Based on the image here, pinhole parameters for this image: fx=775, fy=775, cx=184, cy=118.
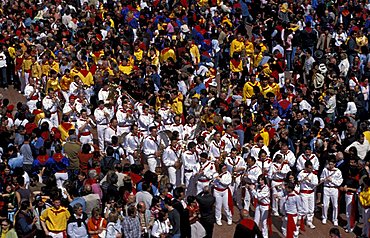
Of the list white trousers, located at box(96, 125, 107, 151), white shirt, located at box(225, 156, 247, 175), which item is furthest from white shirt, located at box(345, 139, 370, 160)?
white trousers, located at box(96, 125, 107, 151)

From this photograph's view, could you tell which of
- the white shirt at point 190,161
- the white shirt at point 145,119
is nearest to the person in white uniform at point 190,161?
the white shirt at point 190,161

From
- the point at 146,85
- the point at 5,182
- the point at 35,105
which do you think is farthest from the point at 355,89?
the point at 5,182

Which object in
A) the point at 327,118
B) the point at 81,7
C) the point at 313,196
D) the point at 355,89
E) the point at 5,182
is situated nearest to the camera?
the point at 5,182

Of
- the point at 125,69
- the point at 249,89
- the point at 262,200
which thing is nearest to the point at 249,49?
the point at 249,89

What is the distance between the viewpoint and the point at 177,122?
718 inches

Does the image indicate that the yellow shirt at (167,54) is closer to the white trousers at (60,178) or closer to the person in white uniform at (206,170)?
the person in white uniform at (206,170)

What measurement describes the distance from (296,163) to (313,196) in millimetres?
1006

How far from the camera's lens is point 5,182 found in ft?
51.0

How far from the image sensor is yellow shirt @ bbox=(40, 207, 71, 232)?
1410cm

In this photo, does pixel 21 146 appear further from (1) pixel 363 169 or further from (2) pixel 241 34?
(2) pixel 241 34

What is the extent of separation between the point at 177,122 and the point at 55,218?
16.3 feet

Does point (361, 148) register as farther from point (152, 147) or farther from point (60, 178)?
point (60, 178)

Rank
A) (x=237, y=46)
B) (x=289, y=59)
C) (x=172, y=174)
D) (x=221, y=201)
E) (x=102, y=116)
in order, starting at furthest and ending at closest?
(x=289, y=59) < (x=237, y=46) < (x=102, y=116) < (x=172, y=174) < (x=221, y=201)

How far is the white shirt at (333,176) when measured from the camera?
659 inches
